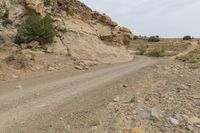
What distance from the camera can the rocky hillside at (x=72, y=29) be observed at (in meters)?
26.4

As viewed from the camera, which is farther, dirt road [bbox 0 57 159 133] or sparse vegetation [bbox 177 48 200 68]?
sparse vegetation [bbox 177 48 200 68]

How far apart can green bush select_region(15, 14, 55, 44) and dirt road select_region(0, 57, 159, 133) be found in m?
6.95

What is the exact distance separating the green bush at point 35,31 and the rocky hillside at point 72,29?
24.6 inches

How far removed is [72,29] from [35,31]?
4244 millimetres

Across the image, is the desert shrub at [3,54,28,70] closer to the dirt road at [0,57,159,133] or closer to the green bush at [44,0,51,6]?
the dirt road at [0,57,159,133]

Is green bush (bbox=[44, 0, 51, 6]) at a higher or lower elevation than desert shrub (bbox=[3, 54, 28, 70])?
higher

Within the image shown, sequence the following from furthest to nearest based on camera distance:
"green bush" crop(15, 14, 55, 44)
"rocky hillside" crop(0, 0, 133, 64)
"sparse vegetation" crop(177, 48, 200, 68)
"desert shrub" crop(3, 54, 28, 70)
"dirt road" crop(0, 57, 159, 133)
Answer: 1. "rocky hillside" crop(0, 0, 133, 64)
2. "green bush" crop(15, 14, 55, 44)
3. "sparse vegetation" crop(177, 48, 200, 68)
4. "desert shrub" crop(3, 54, 28, 70)
5. "dirt road" crop(0, 57, 159, 133)

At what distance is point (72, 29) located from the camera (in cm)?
2873

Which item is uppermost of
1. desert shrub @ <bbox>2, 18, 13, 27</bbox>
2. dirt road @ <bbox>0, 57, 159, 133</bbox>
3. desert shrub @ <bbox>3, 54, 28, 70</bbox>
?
desert shrub @ <bbox>2, 18, 13, 27</bbox>

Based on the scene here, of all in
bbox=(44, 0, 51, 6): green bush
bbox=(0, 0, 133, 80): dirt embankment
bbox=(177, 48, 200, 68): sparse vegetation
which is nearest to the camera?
bbox=(0, 0, 133, 80): dirt embankment

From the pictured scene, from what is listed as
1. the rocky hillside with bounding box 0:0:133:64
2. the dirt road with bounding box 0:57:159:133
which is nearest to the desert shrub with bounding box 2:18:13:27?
the rocky hillside with bounding box 0:0:133:64

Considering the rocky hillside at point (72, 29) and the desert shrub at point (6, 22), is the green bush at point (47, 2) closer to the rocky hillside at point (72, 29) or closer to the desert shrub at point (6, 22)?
the rocky hillside at point (72, 29)

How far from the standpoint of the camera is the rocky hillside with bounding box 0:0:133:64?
1040 inches

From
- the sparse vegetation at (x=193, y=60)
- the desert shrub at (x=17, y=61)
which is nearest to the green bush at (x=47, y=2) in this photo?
the desert shrub at (x=17, y=61)
